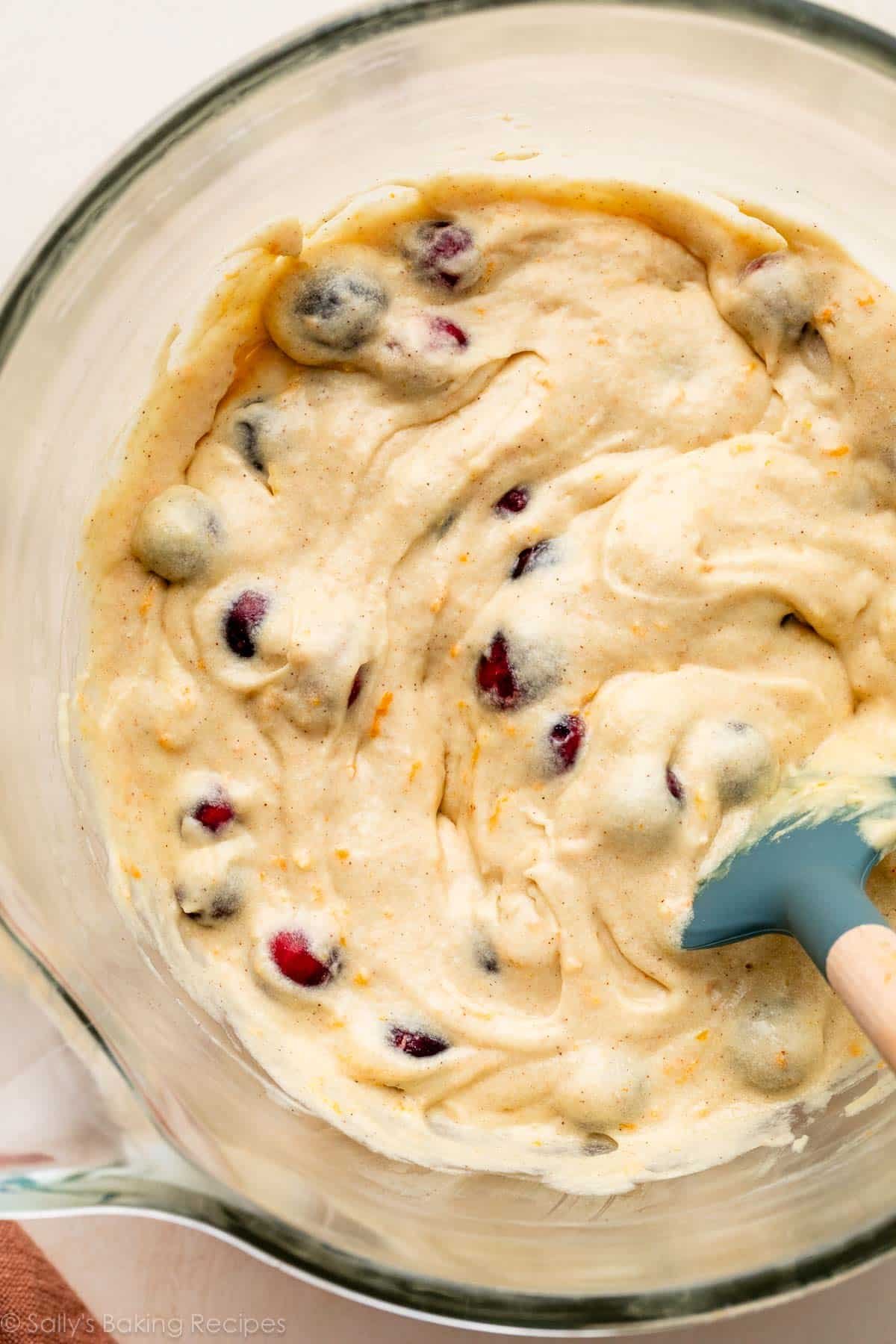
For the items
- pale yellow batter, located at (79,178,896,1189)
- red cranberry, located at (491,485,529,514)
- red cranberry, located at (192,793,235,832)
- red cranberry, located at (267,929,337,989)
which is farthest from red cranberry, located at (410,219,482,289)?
red cranberry, located at (267,929,337,989)

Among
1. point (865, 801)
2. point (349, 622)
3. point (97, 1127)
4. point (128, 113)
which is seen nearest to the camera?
point (97, 1127)

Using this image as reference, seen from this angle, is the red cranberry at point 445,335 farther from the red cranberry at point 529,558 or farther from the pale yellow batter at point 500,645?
the red cranberry at point 529,558

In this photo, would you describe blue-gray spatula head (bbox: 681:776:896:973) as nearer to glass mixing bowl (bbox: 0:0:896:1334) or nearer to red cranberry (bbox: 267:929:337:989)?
glass mixing bowl (bbox: 0:0:896:1334)

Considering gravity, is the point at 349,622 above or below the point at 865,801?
above

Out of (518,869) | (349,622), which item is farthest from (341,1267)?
(349,622)


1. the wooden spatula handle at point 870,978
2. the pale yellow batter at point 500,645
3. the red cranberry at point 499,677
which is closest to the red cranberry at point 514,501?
the pale yellow batter at point 500,645

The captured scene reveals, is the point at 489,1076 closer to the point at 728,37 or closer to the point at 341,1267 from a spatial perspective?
the point at 341,1267

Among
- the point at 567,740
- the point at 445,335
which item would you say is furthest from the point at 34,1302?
the point at 445,335
